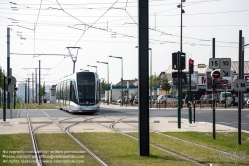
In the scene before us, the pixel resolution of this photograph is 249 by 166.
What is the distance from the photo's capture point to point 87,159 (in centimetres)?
1332

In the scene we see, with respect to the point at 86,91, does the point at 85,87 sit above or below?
above

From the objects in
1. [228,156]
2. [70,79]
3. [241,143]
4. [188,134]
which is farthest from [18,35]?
[228,156]

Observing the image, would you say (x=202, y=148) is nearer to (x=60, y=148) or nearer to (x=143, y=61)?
(x=143, y=61)

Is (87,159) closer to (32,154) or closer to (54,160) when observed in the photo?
(54,160)

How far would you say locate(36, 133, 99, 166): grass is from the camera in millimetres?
12926

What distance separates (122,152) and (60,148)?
6.83ft

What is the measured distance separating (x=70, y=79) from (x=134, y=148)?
26166mm

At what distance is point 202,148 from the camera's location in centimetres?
1619

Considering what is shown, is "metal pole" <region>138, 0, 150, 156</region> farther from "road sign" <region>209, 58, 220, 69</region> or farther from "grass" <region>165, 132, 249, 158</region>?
"road sign" <region>209, 58, 220, 69</region>

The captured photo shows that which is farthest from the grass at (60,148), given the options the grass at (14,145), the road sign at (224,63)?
the road sign at (224,63)

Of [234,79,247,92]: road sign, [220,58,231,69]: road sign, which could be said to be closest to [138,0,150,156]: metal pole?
[234,79,247,92]: road sign

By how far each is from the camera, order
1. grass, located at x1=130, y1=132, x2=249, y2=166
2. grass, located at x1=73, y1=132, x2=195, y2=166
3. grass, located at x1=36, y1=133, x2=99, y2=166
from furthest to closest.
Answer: grass, located at x1=130, y1=132, x2=249, y2=166
grass, located at x1=36, y1=133, x2=99, y2=166
grass, located at x1=73, y1=132, x2=195, y2=166

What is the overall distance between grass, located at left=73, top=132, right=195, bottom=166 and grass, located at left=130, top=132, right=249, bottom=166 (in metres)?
0.74

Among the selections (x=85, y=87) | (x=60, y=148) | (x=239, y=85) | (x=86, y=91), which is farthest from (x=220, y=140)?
(x=85, y=87)
